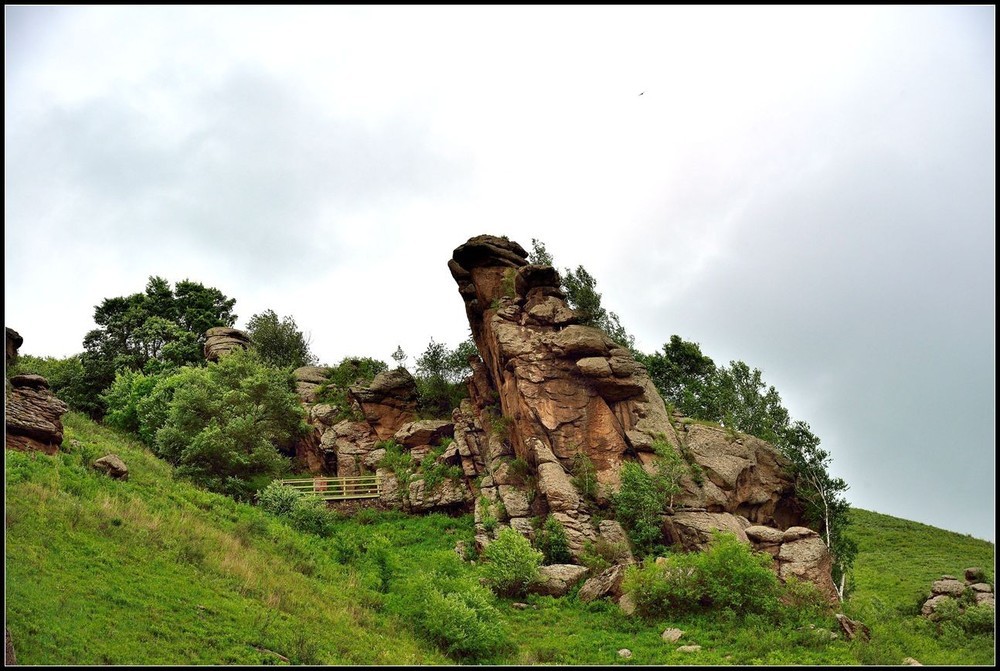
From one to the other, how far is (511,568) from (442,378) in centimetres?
2415

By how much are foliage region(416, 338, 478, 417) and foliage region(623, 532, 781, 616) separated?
23198 mm

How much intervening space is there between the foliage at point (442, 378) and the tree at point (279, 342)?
13604 mm

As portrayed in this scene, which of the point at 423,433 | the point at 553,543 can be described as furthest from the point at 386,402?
the point at 553,543

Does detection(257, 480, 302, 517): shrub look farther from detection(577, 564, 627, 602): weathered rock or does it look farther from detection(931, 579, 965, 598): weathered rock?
detection(931, 579, 965, 598): weathered rock

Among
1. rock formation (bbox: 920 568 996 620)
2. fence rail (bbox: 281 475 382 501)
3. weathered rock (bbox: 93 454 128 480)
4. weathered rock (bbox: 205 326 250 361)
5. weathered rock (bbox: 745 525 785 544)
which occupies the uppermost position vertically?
weathered rock (bbox: 205 326 250 361)

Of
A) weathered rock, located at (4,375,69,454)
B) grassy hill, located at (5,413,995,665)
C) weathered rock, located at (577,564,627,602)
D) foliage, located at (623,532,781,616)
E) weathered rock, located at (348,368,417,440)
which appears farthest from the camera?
weathered rock, located at (348,368,417,440)

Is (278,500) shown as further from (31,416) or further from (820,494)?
(820,494)

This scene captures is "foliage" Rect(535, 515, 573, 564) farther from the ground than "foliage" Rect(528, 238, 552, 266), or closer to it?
closer to it

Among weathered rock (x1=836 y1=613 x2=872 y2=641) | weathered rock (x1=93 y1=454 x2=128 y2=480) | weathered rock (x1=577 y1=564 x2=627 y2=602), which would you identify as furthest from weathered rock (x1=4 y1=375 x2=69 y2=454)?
weathered rock (x1=836 y1=613 x2=872 y2=641)

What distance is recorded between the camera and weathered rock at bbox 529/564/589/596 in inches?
1050

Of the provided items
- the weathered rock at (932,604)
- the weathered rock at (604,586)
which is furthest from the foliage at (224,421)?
the weathered rock at (932,604)

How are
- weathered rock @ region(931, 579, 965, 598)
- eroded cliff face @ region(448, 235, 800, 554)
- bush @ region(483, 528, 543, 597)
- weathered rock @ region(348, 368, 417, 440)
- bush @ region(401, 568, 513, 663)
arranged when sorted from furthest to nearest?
1. weathered rock @ region(348, 368, 417, 440)
2. eroded cliff face @ region(448, 235, 800, 554)
3. weathered rock @ region(931, 579, 965, 598)
4. bush @ region(483, 528, 543, 597)
5. bush @ region(401, 568, 513, 663)

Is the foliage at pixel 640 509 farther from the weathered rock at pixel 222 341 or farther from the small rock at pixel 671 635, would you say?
the weathered rock at pixel 222 341

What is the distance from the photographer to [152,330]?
5450cm
